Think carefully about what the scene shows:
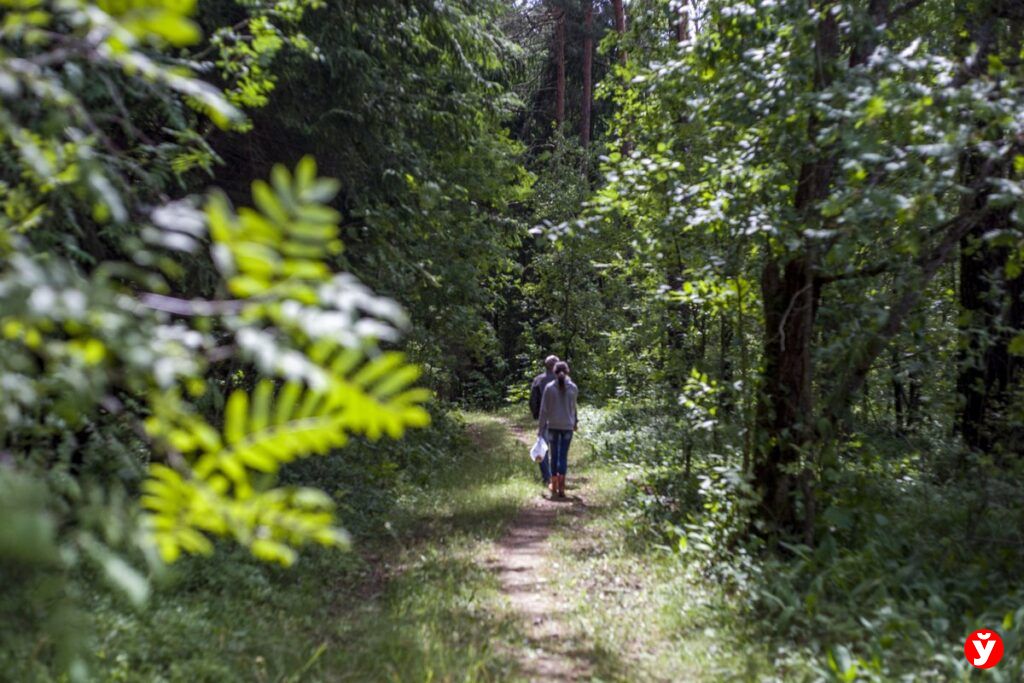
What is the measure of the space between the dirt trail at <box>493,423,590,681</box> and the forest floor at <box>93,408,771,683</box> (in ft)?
0.06

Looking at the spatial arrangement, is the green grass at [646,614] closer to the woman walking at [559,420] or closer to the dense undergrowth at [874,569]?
the dense undergrowth at [874,569]

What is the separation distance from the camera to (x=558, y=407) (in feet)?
39.6

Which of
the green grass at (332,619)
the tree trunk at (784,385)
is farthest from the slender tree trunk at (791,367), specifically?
the green grass at (332,619)

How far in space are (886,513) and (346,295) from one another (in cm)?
673

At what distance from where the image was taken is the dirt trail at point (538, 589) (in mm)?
5641

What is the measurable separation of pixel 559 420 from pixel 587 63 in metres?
19.8

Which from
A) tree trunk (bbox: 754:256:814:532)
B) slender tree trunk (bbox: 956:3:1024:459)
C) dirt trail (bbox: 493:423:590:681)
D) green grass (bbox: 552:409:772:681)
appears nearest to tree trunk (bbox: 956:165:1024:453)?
slender tree trunk (bbox: 956:3:1024:459)

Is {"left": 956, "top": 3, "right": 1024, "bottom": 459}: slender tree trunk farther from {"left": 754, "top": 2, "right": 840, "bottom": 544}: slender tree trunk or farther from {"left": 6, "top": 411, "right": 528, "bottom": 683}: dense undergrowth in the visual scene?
{"left": 6, "top": 411, "right": 528, "bottom": 683}: dense undergrowth

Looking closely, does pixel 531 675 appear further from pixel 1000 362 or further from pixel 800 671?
pixel 1000 362

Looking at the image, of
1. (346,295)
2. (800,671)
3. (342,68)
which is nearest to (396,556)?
(800,671)

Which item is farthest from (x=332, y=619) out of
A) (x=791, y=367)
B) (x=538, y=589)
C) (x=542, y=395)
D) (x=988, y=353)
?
(x=542, y=395)

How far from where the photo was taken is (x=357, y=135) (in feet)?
30.5

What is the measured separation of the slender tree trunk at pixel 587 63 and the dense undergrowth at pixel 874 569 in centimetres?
2183

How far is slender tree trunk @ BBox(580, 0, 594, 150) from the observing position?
28.2 metres
